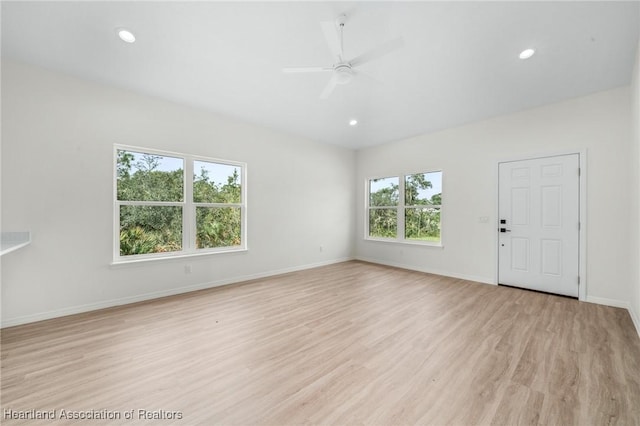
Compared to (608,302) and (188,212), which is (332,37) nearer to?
(188,212)

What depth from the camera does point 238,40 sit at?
237cm

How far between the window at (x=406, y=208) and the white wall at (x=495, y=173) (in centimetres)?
19

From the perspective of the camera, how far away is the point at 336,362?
6.65ft

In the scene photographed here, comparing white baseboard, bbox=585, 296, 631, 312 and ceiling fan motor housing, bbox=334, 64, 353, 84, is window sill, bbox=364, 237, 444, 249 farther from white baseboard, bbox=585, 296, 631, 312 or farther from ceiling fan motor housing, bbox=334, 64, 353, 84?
ceiling fan motor housing, bbox=334, 64, 353, 84

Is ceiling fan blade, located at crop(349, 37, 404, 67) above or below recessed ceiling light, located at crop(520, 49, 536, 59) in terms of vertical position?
below

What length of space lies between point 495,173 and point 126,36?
5.24 m

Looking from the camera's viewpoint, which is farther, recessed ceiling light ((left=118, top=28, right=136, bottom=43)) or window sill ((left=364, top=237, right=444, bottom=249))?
window sill ((left=364, top=237, right=444, bottom=249))

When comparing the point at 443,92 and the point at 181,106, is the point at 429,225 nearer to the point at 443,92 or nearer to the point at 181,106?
the point at 443,92

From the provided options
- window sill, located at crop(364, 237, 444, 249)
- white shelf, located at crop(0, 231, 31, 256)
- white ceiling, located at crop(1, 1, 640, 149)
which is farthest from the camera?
window sill, located at crop(364, 237, 444, 249)

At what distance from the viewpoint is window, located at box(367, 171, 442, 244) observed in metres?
5.08

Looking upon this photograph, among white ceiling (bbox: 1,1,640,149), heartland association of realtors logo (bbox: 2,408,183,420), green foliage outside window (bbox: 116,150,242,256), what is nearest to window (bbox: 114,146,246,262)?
green foliage outside window (bbox: 116,150,242,256)

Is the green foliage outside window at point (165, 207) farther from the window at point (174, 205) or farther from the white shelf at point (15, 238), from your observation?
the white shelf at point (15, 238)

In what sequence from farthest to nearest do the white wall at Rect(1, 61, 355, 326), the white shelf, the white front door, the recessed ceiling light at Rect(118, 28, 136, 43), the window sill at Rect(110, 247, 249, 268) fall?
the white front door → the window sill at Rect(110, 247, 249, 268) → the white wall at Rect(1, 61, 355, 326) → the white shelf → the recessed ceiling light at Rect(118, 28, 136, 43)

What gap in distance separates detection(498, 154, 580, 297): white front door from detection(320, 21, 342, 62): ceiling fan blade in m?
3.45
